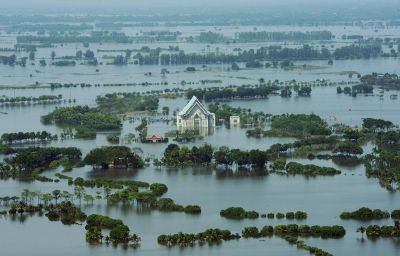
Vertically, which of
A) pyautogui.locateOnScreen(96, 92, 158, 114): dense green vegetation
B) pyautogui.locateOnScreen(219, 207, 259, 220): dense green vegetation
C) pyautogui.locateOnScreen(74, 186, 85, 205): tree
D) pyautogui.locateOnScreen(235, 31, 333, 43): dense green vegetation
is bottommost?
pyautogui.locateOnScreen(219, 207, 259, 220): dense green vegetation

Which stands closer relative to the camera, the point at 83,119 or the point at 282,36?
the point at 83,119

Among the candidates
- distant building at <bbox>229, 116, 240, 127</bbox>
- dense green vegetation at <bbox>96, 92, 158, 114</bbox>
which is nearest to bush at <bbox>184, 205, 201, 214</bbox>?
distant building at <bbox>229, 116, 240, 127</bbox>

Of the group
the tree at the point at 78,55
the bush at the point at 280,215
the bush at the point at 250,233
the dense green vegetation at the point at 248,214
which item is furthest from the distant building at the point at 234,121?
the tree at the point at 78,55

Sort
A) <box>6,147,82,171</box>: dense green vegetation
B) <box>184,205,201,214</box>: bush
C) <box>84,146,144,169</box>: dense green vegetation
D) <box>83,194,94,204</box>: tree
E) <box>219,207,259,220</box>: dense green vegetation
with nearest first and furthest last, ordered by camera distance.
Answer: <box>219,207,259,220</box>: dense green vegetation
<box>184,205,201,214</box>: bush
<box>83,194,94,204</box>: tree
<box>6,147,82,171</box>: dense green vegetation
<box>84,146,144,169</box>: dense green vegetation

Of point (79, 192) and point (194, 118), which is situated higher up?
point (194, 118)

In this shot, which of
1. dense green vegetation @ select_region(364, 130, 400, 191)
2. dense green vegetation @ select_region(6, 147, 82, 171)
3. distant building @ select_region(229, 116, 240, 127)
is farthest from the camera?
distant building @ select_region(229, 116, 240, 127)

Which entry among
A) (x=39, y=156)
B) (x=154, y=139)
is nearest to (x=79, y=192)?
(x=39, y=156)

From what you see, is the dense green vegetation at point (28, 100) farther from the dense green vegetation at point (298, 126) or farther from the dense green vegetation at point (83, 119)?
the dense green vegetation at point (298, 126)

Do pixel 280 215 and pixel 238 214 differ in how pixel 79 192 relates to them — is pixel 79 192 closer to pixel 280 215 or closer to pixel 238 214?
pixel 238 214


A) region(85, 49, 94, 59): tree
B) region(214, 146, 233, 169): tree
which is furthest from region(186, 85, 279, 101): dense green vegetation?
region(85, 49, 94, 59): tree

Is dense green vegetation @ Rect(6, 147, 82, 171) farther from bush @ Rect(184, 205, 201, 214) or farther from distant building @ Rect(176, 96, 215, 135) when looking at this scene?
bush @ Rect(184, 205, 201, 214)

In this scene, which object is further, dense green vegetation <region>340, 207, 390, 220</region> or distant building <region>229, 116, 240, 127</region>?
distant building <region>229, 116, 240, 127</region>

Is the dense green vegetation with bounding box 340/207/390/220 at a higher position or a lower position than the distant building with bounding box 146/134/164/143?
lower

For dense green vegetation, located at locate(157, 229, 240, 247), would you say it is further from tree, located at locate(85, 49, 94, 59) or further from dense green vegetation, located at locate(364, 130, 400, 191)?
tree, located at locate(85, 49, 94, 59)
